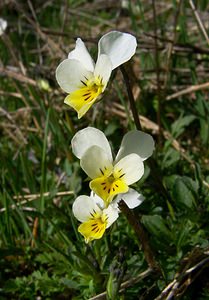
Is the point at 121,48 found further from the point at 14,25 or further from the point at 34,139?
the point at 14,25

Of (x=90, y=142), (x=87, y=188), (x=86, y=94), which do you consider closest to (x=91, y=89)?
(x=86, y=94)

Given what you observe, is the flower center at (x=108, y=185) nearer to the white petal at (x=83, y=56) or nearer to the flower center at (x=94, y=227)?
the flower center at (x=94, y=227)

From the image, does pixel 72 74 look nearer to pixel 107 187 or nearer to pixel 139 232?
pixel 107 187

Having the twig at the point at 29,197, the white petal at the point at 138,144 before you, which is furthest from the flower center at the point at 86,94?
the twig at the point at 29,197

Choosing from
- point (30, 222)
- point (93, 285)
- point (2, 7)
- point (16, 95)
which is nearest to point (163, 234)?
point (93, 285)

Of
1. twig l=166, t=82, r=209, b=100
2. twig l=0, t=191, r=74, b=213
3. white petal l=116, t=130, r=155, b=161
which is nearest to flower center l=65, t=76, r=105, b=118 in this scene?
white petal l=116, t=130, r=155, b=161

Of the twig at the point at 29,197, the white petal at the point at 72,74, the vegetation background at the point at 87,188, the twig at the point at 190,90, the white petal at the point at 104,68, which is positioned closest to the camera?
the white petal at the point at 104,68
